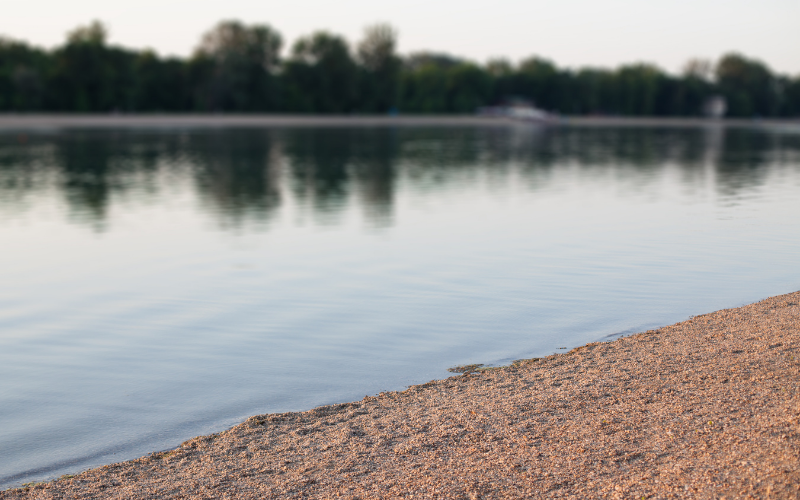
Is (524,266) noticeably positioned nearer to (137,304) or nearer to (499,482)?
(137,304)

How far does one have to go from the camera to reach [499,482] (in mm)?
5758

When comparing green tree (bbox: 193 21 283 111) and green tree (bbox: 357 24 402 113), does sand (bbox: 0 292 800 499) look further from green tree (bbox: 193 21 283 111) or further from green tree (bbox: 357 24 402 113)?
green tree (bbox: 357 24 402 113)

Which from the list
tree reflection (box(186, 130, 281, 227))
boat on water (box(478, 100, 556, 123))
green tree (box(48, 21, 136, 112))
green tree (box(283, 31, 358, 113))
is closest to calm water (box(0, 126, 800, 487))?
tree reflection (box(186, 130, 281, 227))

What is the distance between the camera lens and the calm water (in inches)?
330

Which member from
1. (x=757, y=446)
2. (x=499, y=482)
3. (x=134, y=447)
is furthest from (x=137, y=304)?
(x=757, y=446)

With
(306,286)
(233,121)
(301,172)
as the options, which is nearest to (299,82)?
(233,121)

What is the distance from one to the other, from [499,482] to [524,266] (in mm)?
9501

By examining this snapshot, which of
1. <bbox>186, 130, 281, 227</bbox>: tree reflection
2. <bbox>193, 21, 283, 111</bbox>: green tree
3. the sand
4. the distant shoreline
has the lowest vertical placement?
the sand

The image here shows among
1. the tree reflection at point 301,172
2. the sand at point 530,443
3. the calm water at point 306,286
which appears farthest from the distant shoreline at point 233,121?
the sand at point 530,443

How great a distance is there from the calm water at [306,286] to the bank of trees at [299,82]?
271 feet

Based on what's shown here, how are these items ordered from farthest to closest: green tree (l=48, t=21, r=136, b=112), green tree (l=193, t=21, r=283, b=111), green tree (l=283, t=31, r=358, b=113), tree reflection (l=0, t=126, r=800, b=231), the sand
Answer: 1. green tree (l=283, t=31, r=358, b=113)
2. green tree (l=193, t=21, r=283, b=111)
3. green tree (l=48, t=21, r=136, b=112)
4. tree reflection (l=0, t=126, r=800, b=231)
5. the sand

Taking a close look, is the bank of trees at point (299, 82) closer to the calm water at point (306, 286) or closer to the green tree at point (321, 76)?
the green tree at point (321, 76)

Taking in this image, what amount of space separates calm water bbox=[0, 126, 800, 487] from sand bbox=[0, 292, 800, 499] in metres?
0.71

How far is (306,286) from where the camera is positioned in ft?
44.3
